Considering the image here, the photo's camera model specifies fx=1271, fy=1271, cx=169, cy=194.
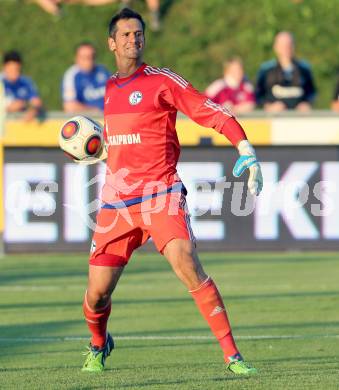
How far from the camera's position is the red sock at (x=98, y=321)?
8156mm

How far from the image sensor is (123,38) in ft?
26.2

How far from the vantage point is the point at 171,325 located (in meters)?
10.3

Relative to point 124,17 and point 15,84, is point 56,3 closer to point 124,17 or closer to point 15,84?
point 15,84

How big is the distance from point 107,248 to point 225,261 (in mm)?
7634

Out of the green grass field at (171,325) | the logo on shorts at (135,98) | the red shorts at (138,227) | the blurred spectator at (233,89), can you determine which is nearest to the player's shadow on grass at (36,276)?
the green grass field at (171,325)

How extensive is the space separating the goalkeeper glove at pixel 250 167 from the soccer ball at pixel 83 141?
1.30m

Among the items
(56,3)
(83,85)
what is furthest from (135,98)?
(56,3)

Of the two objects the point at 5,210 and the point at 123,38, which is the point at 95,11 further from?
the point at 123,38

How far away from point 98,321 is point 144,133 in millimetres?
1259

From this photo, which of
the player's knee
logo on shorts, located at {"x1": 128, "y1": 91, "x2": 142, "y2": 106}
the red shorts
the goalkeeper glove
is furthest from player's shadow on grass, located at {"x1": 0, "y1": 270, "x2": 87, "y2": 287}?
the goalkeeper glove

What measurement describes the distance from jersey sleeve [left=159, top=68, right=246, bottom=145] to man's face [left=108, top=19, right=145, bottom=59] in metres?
0.26

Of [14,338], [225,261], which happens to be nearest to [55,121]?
[225,261]

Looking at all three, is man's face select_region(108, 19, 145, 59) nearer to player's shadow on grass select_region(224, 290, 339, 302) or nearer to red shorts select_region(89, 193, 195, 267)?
red shorts select_region(89, 193, 195, 267)

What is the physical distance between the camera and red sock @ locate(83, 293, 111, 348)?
816 centimetres
